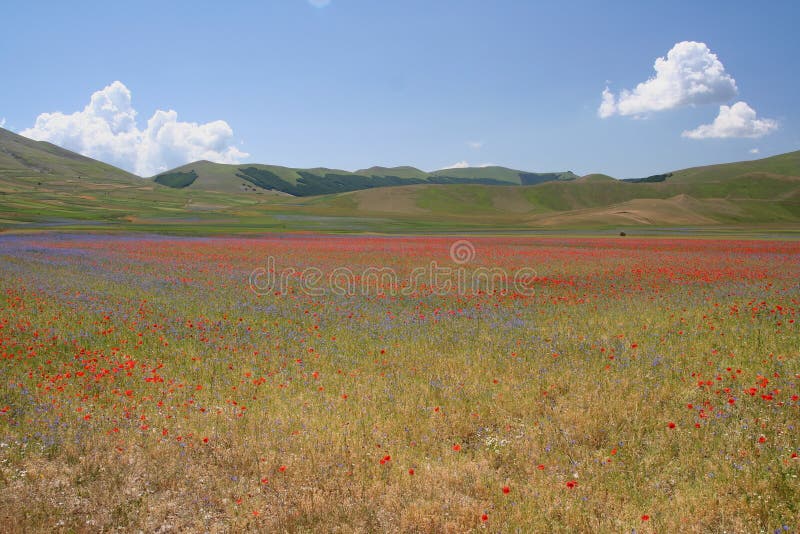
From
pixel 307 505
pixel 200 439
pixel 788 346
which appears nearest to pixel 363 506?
pixel 307 505

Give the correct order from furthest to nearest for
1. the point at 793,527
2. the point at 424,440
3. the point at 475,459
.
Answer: the point at 424,440
the point at 475,459
the point at 793,527

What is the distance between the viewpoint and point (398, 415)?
657cm

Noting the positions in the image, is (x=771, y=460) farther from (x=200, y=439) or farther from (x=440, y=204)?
(x=440, y=204)

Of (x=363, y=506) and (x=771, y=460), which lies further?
(x=771, y=460)

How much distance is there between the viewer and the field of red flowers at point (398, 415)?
4.47 metres

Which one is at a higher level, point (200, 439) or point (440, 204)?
point (440, 204)

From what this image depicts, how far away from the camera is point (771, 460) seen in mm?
4949

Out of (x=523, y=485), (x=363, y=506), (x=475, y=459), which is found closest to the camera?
(x=363, y=506)

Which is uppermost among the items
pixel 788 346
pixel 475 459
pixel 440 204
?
pixel 440 204

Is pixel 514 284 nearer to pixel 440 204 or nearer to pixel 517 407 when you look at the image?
pixel 517 407

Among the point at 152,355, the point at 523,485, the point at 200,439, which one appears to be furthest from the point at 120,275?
the point at 523,485

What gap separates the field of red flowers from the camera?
176 inches

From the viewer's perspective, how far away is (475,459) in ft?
18.1

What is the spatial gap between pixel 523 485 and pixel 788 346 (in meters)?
7.61
